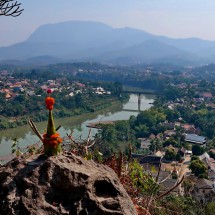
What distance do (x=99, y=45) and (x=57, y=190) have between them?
16096cm

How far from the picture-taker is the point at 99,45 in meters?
160

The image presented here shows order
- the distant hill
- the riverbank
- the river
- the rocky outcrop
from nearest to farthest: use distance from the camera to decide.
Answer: the rocky outcrop, the river, the riverbank, the distant hill

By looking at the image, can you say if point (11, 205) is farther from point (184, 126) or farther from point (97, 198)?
point (184, 126)

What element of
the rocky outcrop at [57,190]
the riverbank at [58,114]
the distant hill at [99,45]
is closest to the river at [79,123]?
the riverbank at [58,114]

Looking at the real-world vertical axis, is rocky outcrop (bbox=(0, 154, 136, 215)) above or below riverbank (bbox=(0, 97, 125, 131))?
above

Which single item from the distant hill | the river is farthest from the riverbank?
the distant hill

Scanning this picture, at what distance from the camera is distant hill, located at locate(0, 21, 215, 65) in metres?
124

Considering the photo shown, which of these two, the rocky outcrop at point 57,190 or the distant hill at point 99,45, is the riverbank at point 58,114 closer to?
the rocky outcrop at point 57,190

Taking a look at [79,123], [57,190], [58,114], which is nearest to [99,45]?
[58,114]

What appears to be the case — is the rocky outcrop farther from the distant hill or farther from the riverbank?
the distant hill

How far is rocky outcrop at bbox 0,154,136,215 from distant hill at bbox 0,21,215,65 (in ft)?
326

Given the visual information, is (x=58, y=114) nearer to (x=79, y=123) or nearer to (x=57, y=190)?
(x=79, y=123)

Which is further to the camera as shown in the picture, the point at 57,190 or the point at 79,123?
the point at 79,123

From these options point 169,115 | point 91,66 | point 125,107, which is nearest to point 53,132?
point 169,115
